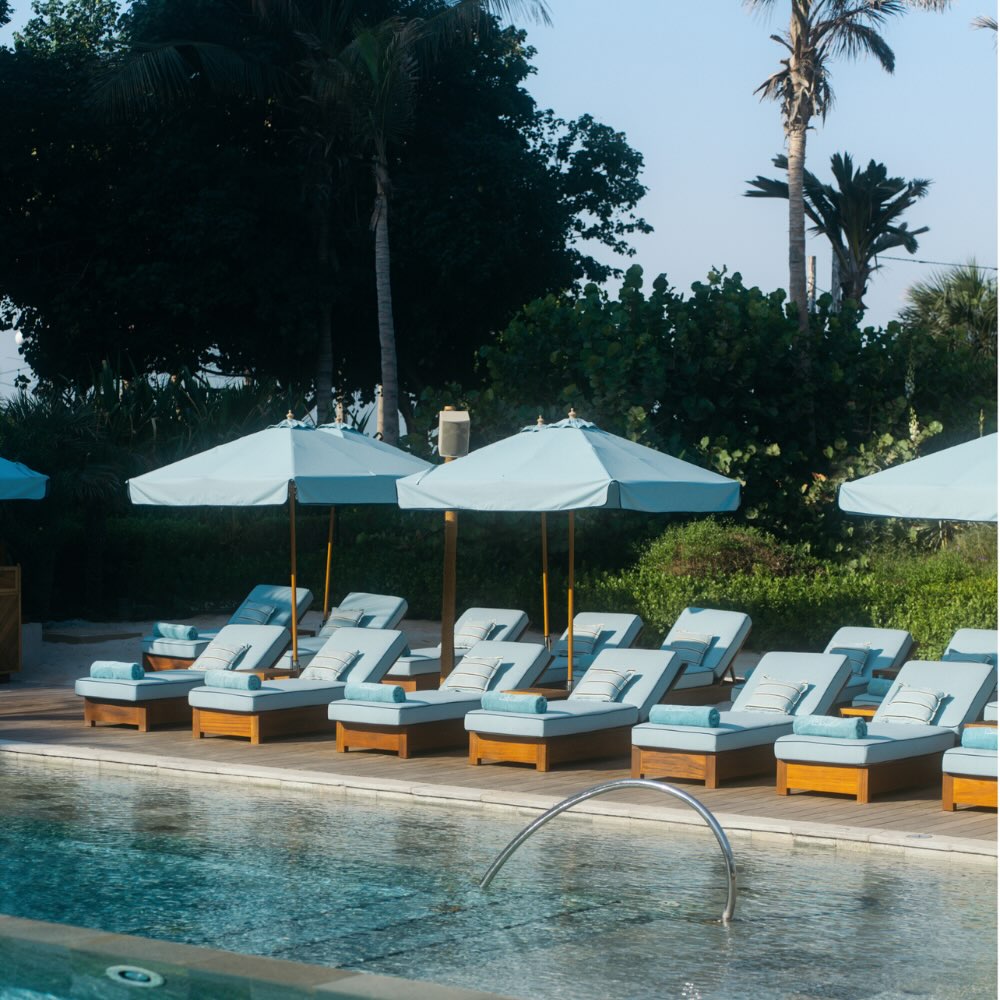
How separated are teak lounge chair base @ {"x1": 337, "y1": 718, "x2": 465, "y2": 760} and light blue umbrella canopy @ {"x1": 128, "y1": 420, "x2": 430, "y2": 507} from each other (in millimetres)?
A: 2543

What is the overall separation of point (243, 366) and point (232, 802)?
31316 mm

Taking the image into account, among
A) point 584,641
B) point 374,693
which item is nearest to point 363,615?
point 584,641

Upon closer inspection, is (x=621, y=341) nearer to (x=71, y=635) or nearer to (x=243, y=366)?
(x=71, y=635)

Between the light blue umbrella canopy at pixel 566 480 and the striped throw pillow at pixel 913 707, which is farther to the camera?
the light blue umbrella canopy at pixel 566 480

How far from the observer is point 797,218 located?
95.0 ft

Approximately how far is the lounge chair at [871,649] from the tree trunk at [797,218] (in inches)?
543

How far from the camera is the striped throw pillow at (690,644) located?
14938 millimetres

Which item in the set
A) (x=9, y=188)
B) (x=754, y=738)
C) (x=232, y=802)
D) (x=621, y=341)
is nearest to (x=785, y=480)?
(x=621, y=341)

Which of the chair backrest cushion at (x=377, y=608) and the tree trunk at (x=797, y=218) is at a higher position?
the tree trunk at (x=797, y=218)

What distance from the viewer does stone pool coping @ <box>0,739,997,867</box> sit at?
360 inches

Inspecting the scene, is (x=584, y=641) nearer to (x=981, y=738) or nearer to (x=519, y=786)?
(x=519, y=786)

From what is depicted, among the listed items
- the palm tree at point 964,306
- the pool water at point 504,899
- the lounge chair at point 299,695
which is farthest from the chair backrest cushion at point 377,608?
the palm tree at point 964,306

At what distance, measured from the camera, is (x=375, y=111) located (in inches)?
1189

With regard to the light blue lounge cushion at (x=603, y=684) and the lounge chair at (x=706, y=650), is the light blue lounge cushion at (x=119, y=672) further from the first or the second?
the lounge chair at (x=706, y=650)
